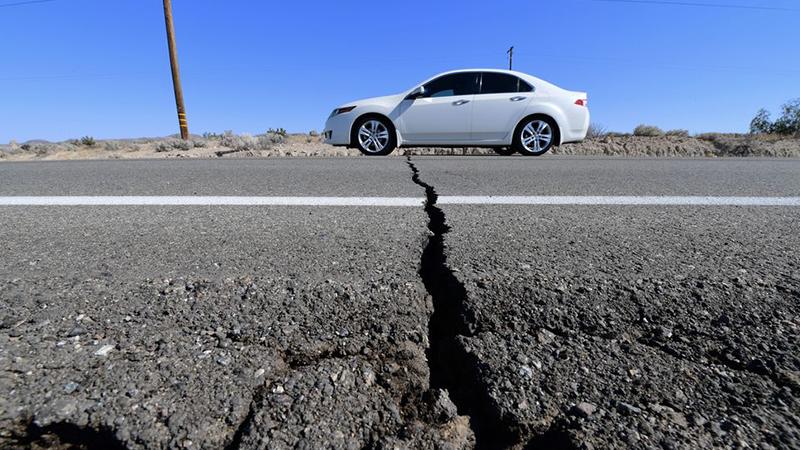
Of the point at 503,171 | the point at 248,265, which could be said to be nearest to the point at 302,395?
the point at 248,265

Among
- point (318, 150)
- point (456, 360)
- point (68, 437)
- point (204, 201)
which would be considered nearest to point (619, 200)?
point (456, 360)

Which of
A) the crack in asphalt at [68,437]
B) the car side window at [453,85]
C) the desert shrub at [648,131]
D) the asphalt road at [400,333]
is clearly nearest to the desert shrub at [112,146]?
the car side window at [453,85]

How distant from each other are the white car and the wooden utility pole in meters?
9.45

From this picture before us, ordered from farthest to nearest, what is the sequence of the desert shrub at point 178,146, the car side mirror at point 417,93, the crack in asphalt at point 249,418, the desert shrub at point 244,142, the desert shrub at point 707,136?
the desert shrub at point 707,136
the desert shrub at point 178,146
the desert shrub at point 244,142
the car side mirror at point 417,93
the crack in asphalt at point 249,418

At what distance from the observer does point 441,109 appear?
25.6ft

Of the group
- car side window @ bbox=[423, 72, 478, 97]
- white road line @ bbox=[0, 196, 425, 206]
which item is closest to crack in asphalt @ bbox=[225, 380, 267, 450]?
white road line @ bbox=[0, 196, 425, 206]

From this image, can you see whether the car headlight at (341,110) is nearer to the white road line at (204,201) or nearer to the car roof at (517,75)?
the car roof at (517,75)

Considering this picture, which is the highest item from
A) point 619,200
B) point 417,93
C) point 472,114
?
point 417,93

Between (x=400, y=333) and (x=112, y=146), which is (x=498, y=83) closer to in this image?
(x=400, y=333)

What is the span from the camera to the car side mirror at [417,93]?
7742 mm

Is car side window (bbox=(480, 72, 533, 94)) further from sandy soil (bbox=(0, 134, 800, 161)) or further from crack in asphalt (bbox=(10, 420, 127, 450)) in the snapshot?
crack in asphalt (bbox=(10, 420, 127, 450))

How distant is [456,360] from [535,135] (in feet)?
24.0

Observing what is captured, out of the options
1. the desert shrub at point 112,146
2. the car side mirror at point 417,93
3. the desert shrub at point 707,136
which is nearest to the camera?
the car side mirror at point 417,93

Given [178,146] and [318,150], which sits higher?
[178,146]
